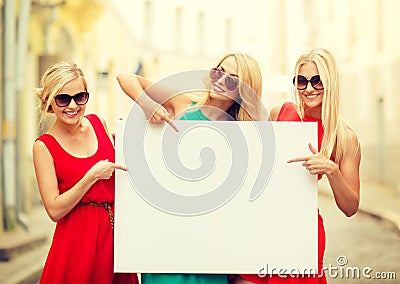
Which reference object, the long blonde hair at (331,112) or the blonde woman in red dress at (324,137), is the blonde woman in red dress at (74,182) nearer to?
the blonde woman in red dress at (324,137)

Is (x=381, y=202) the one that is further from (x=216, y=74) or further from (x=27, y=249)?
(x=216, y=74)

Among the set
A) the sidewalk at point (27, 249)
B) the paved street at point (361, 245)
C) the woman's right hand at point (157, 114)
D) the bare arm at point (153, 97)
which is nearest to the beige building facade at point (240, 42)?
the sidewalk at point (27, 249)

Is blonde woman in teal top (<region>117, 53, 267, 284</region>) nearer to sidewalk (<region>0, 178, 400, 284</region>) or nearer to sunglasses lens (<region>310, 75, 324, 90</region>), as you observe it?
sunglasses lens (<region>310, 75, 324, 90</region>)

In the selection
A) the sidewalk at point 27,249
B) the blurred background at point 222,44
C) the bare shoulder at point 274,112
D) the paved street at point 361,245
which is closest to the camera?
the bare shoulder at point 274,112

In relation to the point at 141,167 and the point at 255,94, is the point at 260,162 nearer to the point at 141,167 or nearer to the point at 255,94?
the point at 255,94

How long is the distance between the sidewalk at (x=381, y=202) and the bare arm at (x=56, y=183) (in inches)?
137

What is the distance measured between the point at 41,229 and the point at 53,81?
311 cm

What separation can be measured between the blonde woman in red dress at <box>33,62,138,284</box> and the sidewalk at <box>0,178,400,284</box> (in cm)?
236

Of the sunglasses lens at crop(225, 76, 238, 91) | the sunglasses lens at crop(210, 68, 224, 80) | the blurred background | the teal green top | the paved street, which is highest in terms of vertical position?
the blurred background

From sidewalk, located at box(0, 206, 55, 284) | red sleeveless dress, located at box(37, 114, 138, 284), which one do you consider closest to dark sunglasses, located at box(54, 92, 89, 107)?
red sleeveless dress, located at box(37, 114, 138, 284)

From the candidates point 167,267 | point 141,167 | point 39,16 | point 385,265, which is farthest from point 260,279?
point 39,16

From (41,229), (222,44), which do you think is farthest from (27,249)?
(222,44)

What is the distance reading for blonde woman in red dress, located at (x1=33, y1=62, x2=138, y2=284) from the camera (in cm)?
203

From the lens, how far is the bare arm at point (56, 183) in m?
2.00
